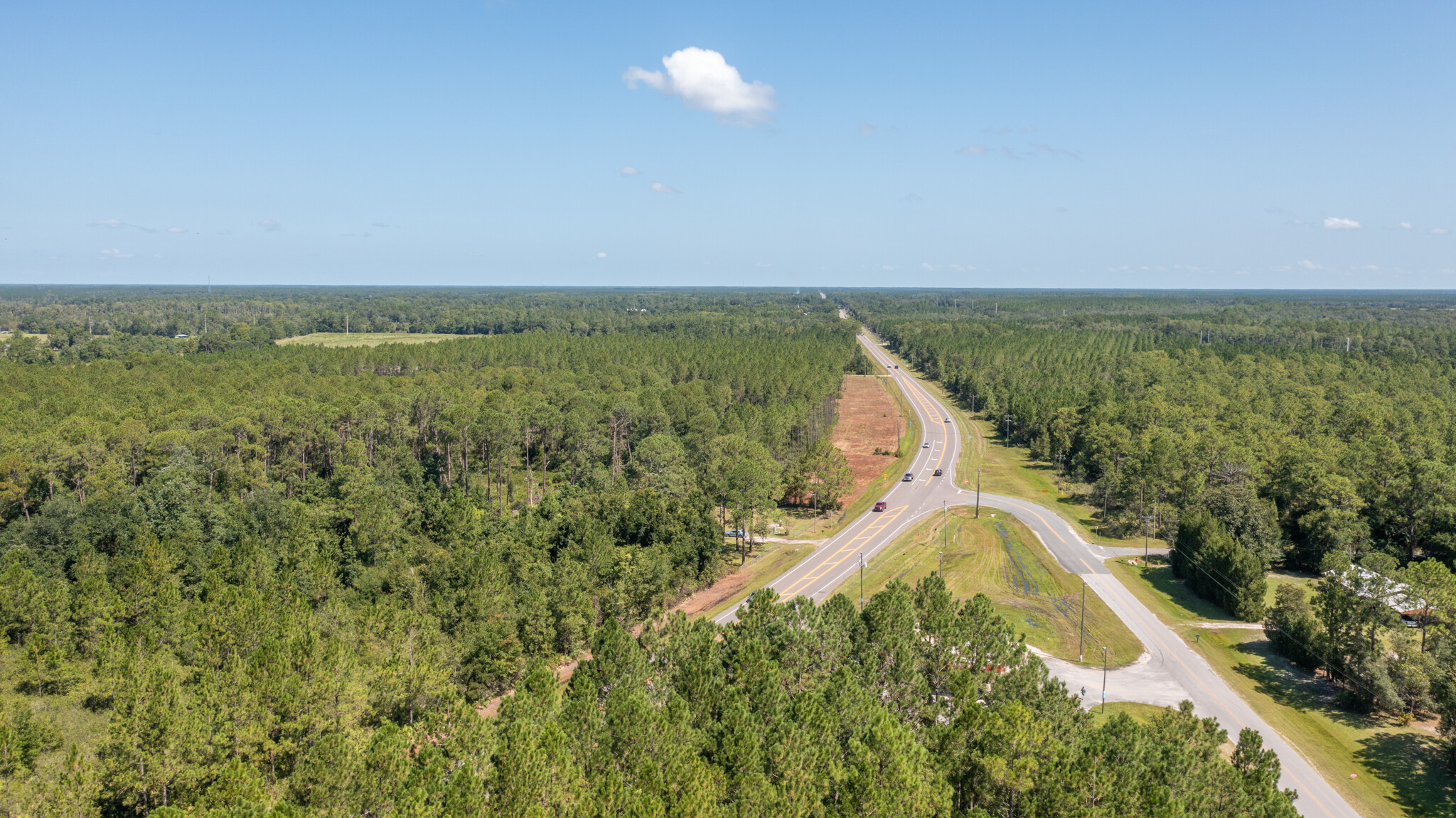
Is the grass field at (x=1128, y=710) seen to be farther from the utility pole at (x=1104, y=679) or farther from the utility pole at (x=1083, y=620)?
the utility pole at (x=1083, y=620)

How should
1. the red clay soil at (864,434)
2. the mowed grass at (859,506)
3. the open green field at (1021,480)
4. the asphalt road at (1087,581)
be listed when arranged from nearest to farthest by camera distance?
the asphalt road at (1087,581) < the mowed grass at (859,506) < the open green field at (1021,480) < the red clay soil at (864,434)

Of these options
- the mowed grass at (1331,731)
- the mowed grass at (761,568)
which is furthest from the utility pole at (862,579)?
the mowed grass at (1331,731)

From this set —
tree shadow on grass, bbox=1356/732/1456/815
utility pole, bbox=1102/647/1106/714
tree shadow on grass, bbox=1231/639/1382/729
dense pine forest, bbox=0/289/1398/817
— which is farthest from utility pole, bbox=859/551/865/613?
tree shadow on grass, bbox=1356/732/1456/815


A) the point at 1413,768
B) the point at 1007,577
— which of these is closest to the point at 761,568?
the point at 1007,577

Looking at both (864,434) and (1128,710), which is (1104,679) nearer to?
(1128,710)

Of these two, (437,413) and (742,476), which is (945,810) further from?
(437,413)

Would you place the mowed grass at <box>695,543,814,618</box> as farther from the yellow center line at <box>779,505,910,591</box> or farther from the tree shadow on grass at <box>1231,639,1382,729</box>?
the tree shadow on grass at <box>1231,639,1382,729</box>

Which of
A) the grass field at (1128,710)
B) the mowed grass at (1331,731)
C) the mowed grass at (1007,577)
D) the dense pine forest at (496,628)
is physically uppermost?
the dense pine forest at (496,628)

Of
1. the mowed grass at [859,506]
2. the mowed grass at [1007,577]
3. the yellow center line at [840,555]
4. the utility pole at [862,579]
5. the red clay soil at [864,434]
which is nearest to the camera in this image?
the mowed grass at [1007,577]
